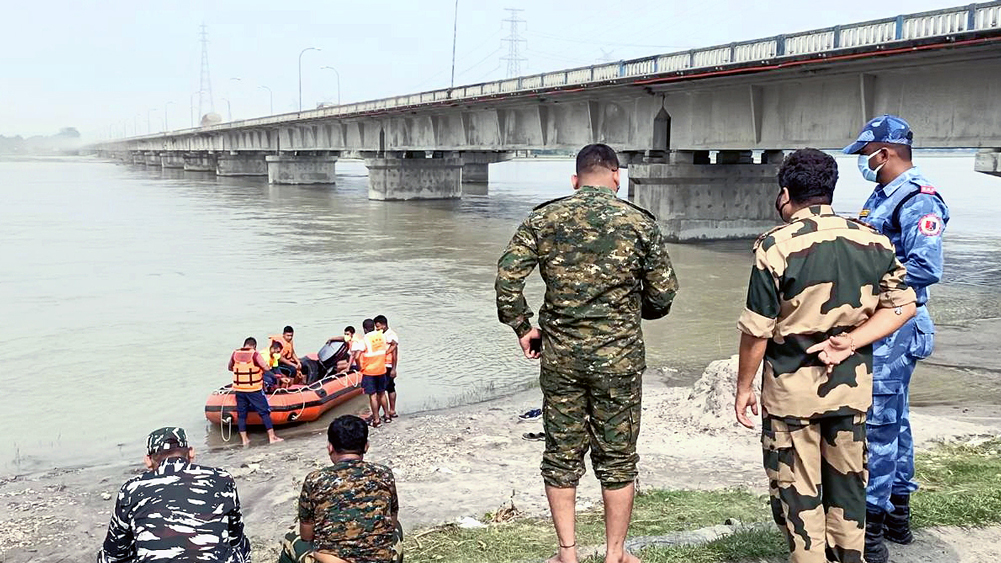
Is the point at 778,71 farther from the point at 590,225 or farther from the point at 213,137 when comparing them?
the point at 213,137

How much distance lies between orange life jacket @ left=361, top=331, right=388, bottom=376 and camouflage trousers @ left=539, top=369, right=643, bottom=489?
7.11 meters

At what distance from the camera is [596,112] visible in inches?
1319

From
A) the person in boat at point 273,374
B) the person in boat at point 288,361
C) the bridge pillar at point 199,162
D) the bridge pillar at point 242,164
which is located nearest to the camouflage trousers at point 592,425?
the person in boat at point 273,374

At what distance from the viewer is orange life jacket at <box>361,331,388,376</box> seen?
11.1 meters

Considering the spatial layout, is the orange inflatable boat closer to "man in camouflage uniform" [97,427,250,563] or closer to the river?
the river

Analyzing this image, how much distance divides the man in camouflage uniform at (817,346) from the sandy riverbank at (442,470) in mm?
3165

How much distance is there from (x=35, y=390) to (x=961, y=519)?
12.6 m

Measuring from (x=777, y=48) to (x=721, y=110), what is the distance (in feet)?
15.4

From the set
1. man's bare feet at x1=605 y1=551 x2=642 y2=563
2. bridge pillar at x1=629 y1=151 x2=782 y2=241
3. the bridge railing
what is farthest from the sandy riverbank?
bridge pillar at x1=629 y1=151 x2=782 y2=241

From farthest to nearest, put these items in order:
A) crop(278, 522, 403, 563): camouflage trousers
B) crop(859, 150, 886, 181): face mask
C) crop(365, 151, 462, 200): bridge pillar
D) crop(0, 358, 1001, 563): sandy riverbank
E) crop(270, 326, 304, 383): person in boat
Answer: crop(365, 151, 462, 200): bridge pillar → crop(270, 326, 304, 383): person in boat → crop(0, 358, 1001, 563): sandy riverbank → crop(859, 150, 886, 181): face mask → crop(278, 522, 403, 563): camouflage trousers

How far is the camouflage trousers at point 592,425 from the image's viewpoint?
162 inches

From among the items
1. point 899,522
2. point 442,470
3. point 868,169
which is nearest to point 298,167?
point 442,470

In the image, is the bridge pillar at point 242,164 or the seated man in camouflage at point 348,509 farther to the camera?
the bridge pillar at point 242,164

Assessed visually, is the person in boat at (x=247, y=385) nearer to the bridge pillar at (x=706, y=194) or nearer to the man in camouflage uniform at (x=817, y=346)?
the man in camouflage uniform at (x=817, y=346)
